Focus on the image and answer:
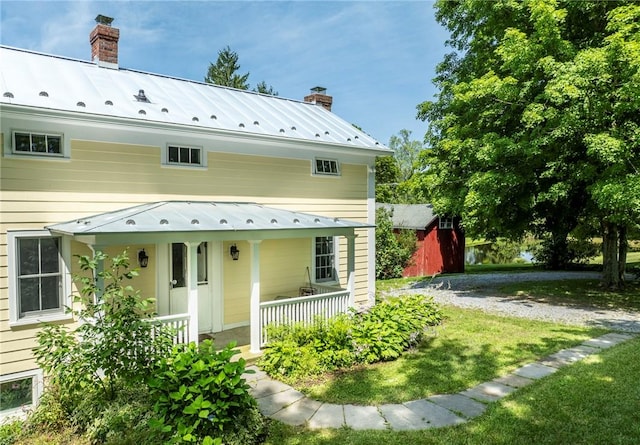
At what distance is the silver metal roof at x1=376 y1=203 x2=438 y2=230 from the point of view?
21.0m

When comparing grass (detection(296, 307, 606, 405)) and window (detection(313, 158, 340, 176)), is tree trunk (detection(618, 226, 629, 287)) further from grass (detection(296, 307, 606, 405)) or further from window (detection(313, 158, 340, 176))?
window (detection(313, 158, 340, 176))

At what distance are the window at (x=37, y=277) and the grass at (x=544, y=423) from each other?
438cm

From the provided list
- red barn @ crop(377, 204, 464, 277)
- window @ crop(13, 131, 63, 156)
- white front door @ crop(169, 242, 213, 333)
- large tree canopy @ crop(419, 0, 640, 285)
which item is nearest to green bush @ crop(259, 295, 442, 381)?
white front door @ crop(169, 242, 213, 333)

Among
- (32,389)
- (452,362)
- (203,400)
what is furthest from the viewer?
(452,362)

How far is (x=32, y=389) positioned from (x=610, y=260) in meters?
16.3

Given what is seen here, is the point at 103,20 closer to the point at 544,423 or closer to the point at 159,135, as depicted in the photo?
the point at 159,135

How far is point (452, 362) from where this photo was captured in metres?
7.18

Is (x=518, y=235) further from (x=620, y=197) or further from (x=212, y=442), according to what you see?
(x=212, y=442)

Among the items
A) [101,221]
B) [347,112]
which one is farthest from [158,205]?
[347,112]

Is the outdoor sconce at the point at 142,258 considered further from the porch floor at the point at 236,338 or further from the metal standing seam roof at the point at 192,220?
the porch floor at the point at 236,338

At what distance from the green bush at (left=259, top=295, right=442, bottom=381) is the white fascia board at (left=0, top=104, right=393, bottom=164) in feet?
13.0

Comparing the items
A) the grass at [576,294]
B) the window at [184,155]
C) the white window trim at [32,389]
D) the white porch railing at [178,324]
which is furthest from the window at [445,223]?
the white window trim at [32,389]

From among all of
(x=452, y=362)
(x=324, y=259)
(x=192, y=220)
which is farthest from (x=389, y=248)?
(x=192, y=220)

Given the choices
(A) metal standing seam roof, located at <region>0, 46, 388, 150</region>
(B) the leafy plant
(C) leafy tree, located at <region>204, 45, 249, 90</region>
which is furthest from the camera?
(C) leafy tree, located at <region>204, 45, 249, 90</region>
